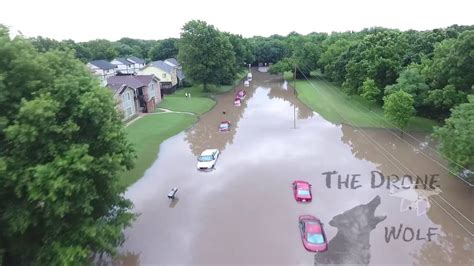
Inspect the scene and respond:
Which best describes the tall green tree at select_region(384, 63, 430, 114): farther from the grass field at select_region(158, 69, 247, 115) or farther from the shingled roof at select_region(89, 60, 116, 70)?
the shingled roof at select_region(89, 60, 116, 70)

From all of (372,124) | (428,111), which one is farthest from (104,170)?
(428,111)

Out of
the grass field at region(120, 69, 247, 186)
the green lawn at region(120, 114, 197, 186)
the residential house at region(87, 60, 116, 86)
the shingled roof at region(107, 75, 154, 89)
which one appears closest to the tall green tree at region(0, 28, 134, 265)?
the grass field at region(120, 69, 247, 186)

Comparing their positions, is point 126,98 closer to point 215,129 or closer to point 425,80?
point 215,129

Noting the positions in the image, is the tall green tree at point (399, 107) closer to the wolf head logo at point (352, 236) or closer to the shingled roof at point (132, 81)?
the wolf head logo at point (352, 236)

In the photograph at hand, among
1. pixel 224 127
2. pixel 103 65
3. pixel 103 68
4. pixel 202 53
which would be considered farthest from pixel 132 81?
pixel 103 65

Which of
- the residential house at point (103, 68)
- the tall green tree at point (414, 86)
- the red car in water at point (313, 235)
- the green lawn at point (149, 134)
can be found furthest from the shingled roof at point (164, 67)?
the red car in water at point (313, 235)

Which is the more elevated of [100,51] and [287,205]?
[100,51]
